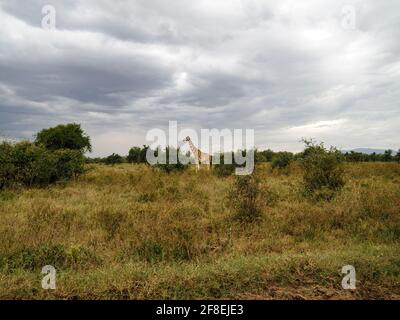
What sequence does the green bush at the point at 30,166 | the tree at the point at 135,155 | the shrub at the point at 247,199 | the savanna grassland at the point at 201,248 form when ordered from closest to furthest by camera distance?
the savanna grassland at the point at 201,248
the shrub at the point at 247,199
the green bush at the point at 30,166
the tree at the point at 135,155

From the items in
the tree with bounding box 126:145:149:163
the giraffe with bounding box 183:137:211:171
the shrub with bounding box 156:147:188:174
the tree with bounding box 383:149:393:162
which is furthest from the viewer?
the tree with bounding box 126:145:149:163

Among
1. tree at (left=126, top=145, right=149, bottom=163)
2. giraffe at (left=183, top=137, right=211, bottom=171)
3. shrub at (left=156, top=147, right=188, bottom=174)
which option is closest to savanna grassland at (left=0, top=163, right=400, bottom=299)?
shrub at (left=156, top=147, right=188, bottom=174)

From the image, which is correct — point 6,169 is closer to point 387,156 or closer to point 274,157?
point 274,157

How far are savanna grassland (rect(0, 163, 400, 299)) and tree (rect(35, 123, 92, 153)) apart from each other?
24852 mm

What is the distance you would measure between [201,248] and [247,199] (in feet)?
11.3

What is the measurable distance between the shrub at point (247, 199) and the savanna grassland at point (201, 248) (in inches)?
9.8

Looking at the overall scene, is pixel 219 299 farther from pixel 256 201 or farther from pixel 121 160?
pixel 121 160

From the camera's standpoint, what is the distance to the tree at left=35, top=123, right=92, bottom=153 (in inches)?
1359

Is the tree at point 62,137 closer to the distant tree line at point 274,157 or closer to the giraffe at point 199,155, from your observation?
the distant tree line at point 274,157

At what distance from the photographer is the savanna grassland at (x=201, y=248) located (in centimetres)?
462

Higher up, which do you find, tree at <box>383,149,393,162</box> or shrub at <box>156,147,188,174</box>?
tree at <box>383,149,393,162</box>

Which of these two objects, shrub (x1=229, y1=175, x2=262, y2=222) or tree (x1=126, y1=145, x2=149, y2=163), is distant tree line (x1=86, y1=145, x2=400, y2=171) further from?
shrub (x1=229, y1=175, x2=262, y2=222)

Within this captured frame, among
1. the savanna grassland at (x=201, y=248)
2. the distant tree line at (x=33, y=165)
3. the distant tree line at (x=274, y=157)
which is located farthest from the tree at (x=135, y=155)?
the savanna grassland at (x=201, y=248)
